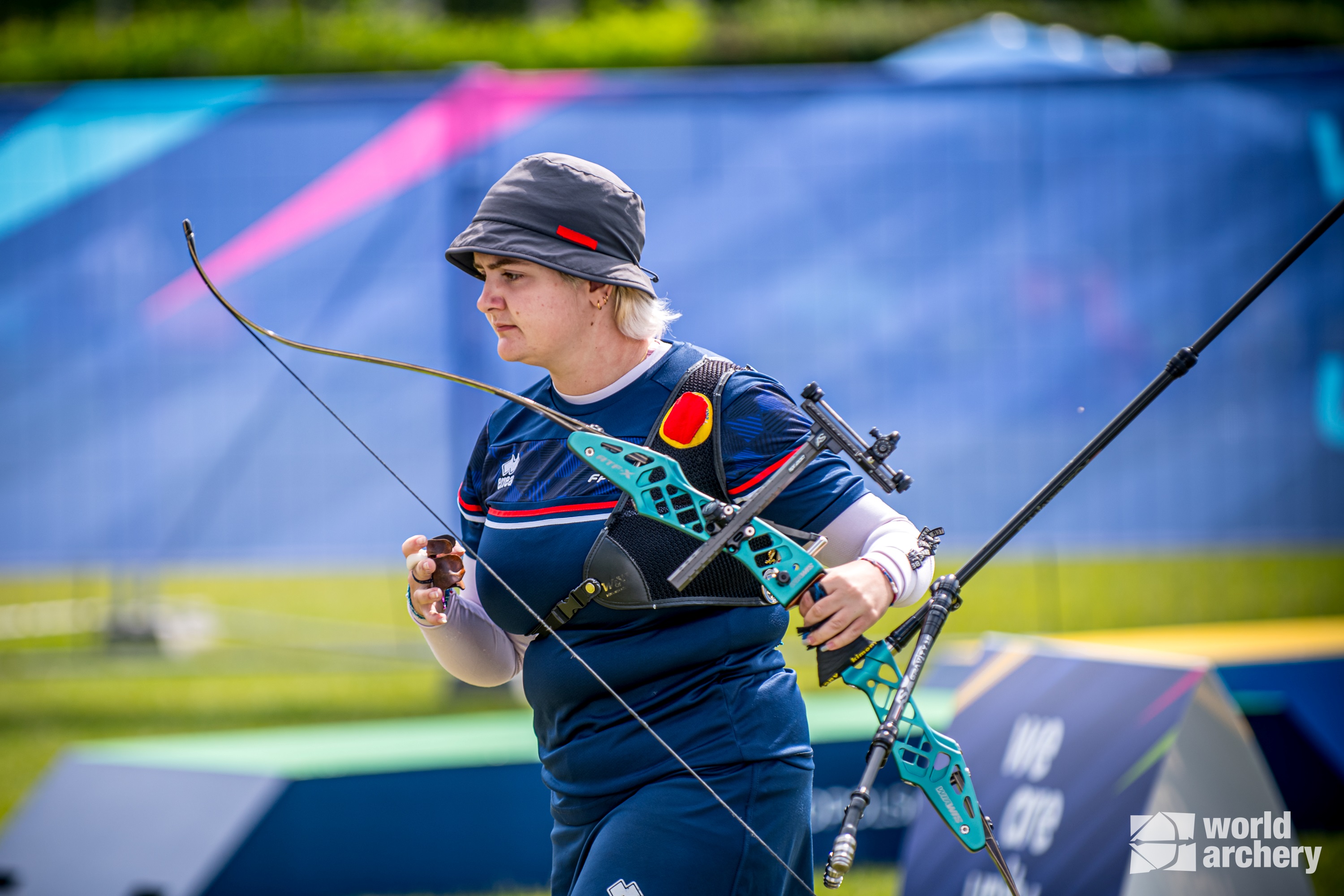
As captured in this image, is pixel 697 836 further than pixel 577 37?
No

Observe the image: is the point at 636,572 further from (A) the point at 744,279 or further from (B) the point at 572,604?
(A) the point at 744,279

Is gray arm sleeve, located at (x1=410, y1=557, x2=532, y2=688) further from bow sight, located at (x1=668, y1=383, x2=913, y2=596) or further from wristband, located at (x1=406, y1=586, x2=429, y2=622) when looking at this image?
bow sight, located at (x1=668, y1=383, x2=913, y2=596)

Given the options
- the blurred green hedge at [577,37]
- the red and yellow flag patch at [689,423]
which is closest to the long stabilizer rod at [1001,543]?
the red and yellow flag patch at [689,423]

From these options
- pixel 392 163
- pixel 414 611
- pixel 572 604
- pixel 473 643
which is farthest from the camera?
pixel 392 163

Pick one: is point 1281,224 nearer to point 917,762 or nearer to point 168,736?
point 917,762

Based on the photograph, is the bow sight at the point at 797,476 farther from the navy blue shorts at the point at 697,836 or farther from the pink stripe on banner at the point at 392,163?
the pink stripe on banner at the point at 392,163

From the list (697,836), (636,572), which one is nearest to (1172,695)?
(697,836)

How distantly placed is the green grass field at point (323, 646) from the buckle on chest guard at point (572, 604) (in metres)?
4.50

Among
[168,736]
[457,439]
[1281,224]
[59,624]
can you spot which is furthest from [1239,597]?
[59,624]

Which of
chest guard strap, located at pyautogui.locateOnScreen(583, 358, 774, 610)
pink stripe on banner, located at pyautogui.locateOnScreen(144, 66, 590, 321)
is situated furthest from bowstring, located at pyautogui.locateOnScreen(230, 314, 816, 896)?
pink stripe on banner, located at pyautogui.locateOnScreen(144, 66, 590, 321)

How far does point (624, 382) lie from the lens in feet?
7.90

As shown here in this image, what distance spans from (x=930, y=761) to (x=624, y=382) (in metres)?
0.86

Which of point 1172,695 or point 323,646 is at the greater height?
point 1172,695

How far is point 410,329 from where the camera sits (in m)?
7.26
